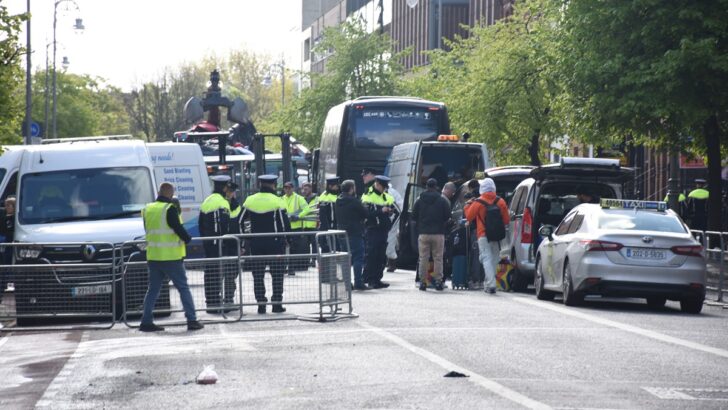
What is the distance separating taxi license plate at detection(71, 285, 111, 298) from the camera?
725 inches

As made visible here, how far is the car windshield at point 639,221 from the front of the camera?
20.3 m

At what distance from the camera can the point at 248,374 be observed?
12.5m

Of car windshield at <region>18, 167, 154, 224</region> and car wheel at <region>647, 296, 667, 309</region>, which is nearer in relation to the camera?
car windshield at <region>18, 167, 154, 224</region>

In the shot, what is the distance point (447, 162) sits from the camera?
111ft

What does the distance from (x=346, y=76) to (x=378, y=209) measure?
48.8 metres

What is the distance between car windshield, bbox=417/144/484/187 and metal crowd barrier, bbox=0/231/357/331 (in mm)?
14420

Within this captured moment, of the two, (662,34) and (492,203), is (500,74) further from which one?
(492,203)

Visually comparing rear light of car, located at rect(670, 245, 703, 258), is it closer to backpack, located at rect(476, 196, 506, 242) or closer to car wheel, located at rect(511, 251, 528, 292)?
backpack, located at rect(476, 196, 506, 242)

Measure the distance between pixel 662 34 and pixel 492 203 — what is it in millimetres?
10631

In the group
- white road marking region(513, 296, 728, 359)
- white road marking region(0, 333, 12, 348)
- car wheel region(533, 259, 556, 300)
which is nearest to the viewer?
white road marking region(513, 296, 728, 359)

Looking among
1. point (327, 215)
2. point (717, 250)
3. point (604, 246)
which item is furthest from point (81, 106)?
point (604, 246)

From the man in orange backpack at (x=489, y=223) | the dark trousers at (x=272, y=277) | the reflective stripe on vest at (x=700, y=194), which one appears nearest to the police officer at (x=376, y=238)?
the man in orange backpack at (x=489, y=223)

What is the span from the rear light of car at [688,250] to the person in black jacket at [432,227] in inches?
195

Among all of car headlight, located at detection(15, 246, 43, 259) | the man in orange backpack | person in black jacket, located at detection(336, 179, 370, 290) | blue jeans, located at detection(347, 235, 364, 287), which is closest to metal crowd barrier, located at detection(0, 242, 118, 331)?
car headlight, located at detection(15, 246, 43, 259)
